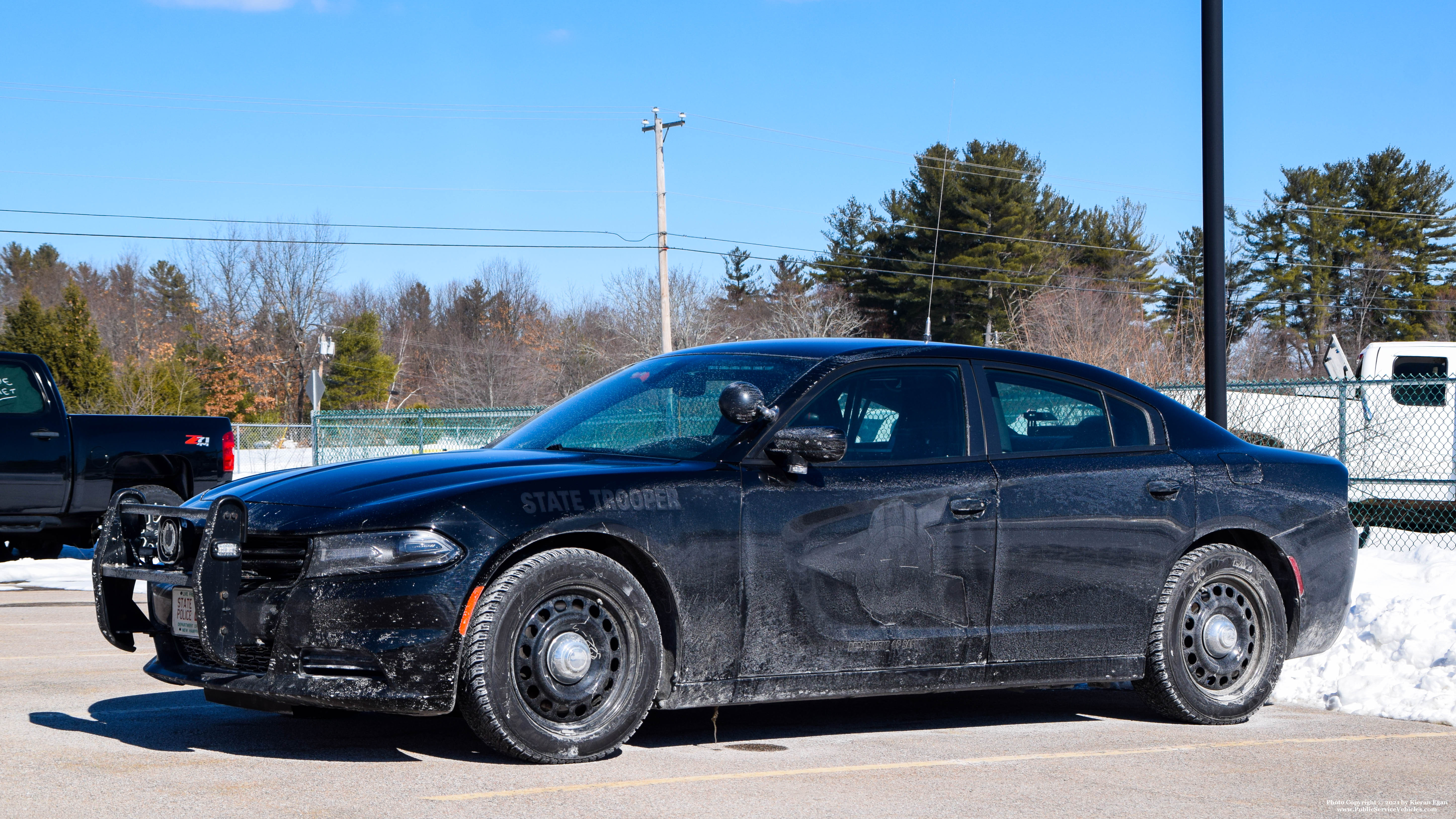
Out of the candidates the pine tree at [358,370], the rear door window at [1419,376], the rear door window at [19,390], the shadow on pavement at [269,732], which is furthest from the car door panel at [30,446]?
the pine tree at [358,370]

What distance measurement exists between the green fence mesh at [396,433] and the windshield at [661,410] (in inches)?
522

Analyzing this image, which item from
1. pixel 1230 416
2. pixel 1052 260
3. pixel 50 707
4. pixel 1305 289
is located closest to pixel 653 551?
pixel 50 707

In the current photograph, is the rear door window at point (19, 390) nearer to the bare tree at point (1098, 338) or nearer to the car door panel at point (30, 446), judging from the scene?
the car door panel at point (30, 446)

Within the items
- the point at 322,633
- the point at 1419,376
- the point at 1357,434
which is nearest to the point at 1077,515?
the point at 322,633

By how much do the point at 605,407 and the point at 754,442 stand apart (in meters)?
0.88

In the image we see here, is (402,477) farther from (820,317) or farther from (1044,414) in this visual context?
(820,317)

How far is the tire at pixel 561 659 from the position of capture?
193 inches

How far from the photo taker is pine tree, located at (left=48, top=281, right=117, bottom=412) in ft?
149

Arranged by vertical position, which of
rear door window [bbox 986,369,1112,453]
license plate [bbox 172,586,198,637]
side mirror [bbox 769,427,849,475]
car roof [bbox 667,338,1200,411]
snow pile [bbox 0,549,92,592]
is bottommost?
snow pile [bbox 0,549,92,592]

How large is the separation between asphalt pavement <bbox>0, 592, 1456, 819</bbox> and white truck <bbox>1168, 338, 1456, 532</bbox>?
26.6 feet

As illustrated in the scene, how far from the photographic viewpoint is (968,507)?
5820 millimetres

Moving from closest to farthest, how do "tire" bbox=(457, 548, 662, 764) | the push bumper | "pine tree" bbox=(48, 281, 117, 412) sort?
the push bumper → "tire" bbox=(457, 548, 662, 764) → "pine tree" bbox=(48, 281, 117, 412)

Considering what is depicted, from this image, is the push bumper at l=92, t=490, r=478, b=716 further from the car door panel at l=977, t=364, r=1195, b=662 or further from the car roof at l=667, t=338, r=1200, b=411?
the car door panel at l=977, t=364, r=1195, b=662

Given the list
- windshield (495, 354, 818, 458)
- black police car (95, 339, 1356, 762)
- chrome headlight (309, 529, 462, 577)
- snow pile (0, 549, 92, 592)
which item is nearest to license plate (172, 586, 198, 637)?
black police car (95, 339, 1356, 762)
